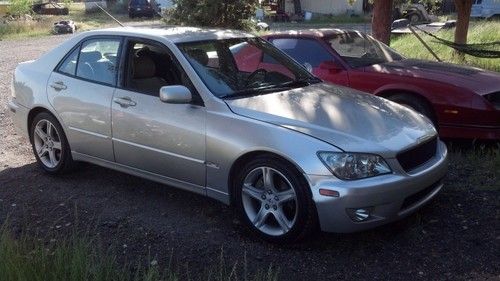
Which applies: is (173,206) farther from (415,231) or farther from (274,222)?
(415,231)

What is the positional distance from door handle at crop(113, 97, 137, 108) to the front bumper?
1.83 meters

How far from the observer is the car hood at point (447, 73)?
652cm

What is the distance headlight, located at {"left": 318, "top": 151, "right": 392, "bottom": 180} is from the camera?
3.98 metres

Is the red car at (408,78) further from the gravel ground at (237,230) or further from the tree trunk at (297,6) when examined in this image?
the tree trunk at (297,6)

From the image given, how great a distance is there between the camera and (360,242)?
14.4ft

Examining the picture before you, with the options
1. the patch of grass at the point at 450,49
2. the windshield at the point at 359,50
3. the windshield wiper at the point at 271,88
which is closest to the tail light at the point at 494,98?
the windshield at the point at 359,50

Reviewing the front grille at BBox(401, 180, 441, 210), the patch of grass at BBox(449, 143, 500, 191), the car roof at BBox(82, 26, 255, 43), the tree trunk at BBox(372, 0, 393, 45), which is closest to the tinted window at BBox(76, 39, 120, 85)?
the car roof at BBox(82, 26, 255, 43)

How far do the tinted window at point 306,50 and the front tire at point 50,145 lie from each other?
317 centimetres

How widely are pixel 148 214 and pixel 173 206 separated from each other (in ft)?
0.87

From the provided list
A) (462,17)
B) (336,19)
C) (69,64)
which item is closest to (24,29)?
(336,19)

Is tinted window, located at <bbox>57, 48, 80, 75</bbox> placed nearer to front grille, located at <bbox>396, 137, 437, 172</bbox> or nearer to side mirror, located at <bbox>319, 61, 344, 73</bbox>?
side mirror, located at <bbox>319, 61, 344, 73</bbox>

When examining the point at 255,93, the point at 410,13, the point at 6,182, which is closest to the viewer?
the point at 255,93

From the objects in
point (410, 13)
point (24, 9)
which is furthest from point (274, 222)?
point (24, 9)

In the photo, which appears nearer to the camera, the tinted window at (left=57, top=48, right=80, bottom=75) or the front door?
the front door
